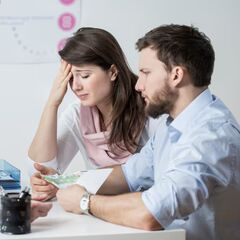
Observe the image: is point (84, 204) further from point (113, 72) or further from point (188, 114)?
point (113, 72)

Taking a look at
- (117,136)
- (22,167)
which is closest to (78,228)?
(117,136)

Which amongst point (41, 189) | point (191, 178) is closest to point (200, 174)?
point (191, 178)

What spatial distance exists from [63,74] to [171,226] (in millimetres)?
856

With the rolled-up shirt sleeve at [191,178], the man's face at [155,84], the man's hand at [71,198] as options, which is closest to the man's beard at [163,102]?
the man's face at [155,84]

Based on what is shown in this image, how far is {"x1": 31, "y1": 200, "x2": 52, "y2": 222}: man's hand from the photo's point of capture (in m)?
1.26

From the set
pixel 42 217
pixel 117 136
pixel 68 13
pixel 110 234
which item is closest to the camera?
pixel 110 234

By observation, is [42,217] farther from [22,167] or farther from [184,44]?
[22,167]

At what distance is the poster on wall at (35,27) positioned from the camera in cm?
244

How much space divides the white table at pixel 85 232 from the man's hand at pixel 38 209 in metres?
0.02

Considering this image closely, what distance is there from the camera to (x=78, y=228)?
48.7 inches

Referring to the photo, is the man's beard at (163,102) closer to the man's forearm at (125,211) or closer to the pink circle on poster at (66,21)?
the man's forearm at (125,211)

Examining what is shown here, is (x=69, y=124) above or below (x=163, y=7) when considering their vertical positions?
below

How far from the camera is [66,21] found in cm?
248

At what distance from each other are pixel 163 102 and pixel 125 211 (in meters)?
0.40
